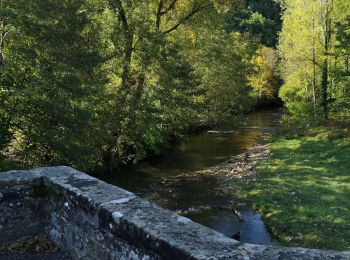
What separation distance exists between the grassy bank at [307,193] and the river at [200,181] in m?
0.92

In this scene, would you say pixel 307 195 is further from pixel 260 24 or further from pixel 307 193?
pixel 260 24

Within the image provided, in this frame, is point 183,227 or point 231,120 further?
point 231,120

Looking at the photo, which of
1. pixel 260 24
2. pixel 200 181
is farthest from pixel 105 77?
pixel 260 24

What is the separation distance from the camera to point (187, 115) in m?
27.4

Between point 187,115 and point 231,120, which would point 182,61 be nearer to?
point 187,115

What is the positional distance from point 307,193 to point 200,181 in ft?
18.9

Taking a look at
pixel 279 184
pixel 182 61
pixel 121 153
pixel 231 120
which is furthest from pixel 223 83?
pixel 279 184

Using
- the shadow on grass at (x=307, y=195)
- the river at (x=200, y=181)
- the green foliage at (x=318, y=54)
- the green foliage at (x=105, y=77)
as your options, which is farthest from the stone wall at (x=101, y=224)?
the green foliage at (x=318, y=54)

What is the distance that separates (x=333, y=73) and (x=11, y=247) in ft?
105

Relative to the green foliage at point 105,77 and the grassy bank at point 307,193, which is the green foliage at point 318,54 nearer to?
the green foliage at point 105,77

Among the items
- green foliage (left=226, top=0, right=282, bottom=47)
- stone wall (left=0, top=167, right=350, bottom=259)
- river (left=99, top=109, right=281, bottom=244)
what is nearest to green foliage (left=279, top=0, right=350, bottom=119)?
river (left=99, top=109, right=281, bottom=244)

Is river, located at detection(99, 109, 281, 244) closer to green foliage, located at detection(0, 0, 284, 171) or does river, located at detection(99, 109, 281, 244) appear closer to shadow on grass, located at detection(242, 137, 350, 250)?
shadow on grass, located at detection(242, 137, 350, 250)

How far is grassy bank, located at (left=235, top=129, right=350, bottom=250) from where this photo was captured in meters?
13.4

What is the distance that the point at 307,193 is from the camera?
693 inches
